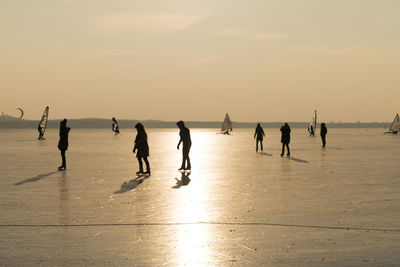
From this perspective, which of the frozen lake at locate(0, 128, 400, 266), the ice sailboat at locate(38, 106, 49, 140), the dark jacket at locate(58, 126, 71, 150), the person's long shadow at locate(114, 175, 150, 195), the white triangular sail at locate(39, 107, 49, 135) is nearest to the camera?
the frozen lake at locate(0, 128, 400, 266)

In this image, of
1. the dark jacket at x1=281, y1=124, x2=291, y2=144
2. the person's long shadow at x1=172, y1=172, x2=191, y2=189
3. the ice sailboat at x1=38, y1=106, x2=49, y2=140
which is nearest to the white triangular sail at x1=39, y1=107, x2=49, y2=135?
the ice sailboat at x1=38, y1=106, x2=49, y2=140

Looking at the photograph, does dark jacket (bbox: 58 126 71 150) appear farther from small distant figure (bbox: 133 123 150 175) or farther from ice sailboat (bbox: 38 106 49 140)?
ice sailboat (bbox: 38 106 49 140)

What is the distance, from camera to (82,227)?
8258mm

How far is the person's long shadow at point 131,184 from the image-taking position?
1299 cm

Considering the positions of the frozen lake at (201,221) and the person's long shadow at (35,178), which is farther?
the person's long shadow at (35,178)

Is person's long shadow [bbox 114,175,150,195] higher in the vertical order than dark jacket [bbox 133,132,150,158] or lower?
lower

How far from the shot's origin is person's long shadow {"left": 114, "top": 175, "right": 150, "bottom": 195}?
12991mm

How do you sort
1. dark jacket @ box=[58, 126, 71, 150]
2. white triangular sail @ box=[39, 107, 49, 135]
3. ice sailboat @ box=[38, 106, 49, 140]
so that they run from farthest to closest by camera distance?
white triangular sail @ box=[39, 107, 49, 135] < ice sailboat @ box=[38, 106, 49, 140] < dark jacket @ box=[58, 126, 71, 150]

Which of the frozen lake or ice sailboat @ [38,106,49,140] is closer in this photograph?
the frozen lake

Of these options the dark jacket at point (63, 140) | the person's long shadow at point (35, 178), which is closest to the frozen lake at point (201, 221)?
the person's long shadow at point (35, 178)

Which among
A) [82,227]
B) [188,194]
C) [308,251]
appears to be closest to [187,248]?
[308,251]

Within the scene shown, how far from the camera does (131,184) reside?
14.4 meters

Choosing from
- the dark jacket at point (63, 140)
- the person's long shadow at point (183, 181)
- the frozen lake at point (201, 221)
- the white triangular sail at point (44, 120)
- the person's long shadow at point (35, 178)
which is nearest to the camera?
the frozen lake at point (201, 221)

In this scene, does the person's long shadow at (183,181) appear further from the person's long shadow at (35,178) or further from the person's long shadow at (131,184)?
the person's long shadow at (35,178)
